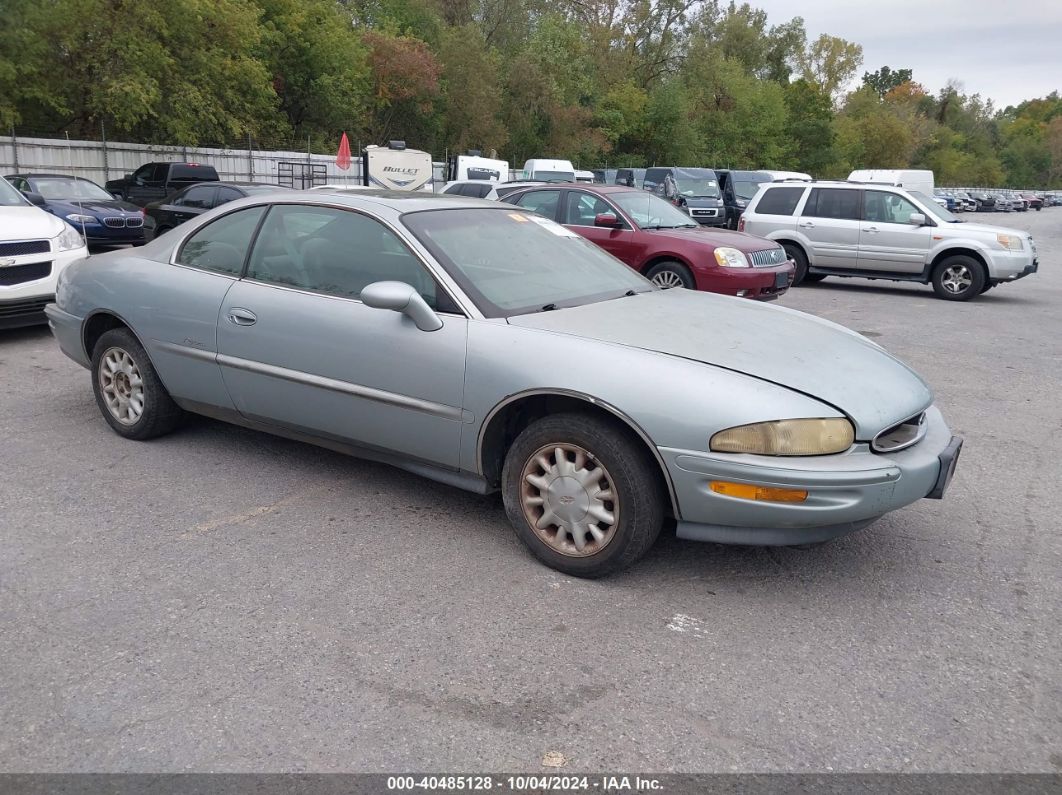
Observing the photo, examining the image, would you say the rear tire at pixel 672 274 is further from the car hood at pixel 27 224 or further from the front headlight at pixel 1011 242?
the car hood at pixel 27 224

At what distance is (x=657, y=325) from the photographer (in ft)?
13.3

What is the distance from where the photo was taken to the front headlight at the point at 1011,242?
44.4 ft

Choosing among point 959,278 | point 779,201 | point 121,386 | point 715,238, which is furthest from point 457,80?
point 121,386

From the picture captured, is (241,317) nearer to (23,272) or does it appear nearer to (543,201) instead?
(23,272)

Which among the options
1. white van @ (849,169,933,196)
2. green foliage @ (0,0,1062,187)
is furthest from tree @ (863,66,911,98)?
white van @ (849,169,933,196)

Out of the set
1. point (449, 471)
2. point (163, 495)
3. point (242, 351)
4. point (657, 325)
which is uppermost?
point (657, 325)

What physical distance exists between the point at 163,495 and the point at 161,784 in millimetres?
2327

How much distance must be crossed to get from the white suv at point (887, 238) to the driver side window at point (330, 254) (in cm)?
1139

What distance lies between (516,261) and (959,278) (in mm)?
11374

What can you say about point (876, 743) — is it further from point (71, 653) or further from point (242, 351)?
point (242, 351)

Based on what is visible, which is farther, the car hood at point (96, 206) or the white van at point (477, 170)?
the white van at point (477, 170)

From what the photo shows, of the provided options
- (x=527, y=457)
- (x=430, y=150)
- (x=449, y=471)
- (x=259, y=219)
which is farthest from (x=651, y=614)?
(x=430, y=150)

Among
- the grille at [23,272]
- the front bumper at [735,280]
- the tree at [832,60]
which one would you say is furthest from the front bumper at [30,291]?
the tree at [832,60]

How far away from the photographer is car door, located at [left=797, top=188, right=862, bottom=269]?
14234mm
